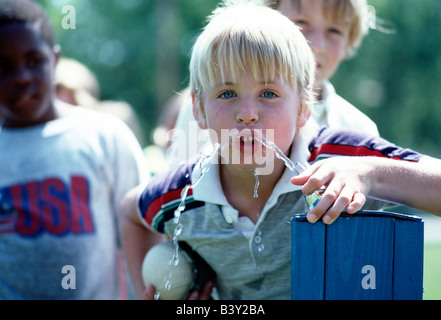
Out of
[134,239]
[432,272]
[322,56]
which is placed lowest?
[432,272]

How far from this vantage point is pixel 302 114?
98.7 inches

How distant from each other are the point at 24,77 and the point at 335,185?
2.01m

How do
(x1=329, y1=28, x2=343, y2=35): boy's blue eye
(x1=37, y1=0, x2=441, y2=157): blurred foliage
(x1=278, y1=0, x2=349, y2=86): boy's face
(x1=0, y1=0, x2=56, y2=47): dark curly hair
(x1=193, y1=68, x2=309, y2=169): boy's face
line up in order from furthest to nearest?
(x1=37, y1=0, x2=441, y2=157): blurred foliage < (x1=0, y1=0, x2=56, y2=47): dark curly hair < (x1=329, y1=28, x2=343, y2=35): boy's blue eye < (x1=278, y1=0, x2=349, y2=86): boy's face < (x1=193, y1=68, x2=309, y2=169): boy's face

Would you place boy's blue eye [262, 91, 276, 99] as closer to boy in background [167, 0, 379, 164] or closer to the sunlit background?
boy in background [167, 0, 379, 164]

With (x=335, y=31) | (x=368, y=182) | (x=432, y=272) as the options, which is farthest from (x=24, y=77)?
(x=432, y=272)

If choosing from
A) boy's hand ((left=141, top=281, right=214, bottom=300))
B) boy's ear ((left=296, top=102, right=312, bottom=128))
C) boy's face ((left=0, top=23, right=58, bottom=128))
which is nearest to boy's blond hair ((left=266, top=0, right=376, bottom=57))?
boy's ear ((left=296, top=102, right=312, bottom=128))

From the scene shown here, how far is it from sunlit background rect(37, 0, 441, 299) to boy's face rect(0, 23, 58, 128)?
15304mm

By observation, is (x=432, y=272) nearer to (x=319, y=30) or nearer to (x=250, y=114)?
(x=319, y=30)

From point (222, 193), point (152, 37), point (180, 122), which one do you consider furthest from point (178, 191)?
point (152, 37)

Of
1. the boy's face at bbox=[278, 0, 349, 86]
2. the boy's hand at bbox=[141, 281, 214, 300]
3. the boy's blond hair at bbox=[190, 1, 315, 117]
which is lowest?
the boy's hand at bbox=[141, 281, 214, 300]

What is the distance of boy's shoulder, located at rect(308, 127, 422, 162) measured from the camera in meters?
2.30
